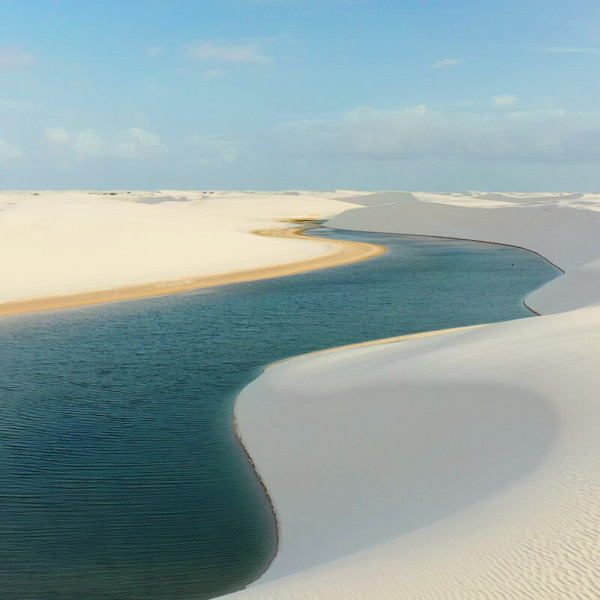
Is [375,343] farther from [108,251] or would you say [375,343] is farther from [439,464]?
[108,251]

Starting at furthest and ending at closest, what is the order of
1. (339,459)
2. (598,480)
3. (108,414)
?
(108,414) → (339,459) → (598,480)

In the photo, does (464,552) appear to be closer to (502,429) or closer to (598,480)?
(598,480)

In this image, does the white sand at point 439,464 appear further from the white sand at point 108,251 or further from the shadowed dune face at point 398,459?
the white sand at point 108,251

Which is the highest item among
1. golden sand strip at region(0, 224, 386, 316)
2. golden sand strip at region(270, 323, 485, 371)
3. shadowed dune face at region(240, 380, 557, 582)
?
shadowed dune face at region(240, 380, 557, 582)

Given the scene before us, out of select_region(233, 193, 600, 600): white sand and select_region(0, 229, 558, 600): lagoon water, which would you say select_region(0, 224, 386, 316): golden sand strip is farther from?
select_region(233, 193, 600, 600): white sand

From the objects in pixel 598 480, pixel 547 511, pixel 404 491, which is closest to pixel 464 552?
pixel 547 511

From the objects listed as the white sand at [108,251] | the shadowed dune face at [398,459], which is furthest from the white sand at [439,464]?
the white sand at [108,251]

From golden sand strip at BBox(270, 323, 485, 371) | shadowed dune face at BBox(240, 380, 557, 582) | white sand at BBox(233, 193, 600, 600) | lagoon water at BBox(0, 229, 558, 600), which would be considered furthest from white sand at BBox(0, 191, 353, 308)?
shadowed dune face at BBox(240, 380, 557, 582)
